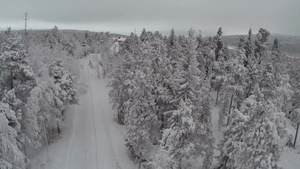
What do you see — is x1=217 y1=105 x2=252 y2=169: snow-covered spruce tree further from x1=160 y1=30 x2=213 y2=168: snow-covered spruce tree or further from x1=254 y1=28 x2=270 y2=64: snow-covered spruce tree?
x1=254 y1=28 x2=270 y2=64: snow-covered spruce tree

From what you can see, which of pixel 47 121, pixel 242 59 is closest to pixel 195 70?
pixel 242 59

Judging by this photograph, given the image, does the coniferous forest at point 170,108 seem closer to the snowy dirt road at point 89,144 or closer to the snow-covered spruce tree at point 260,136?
the snow-covered spruce tree at point 260,136

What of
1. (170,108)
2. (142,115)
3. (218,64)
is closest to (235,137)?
(170,108)

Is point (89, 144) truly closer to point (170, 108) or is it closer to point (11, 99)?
point (11, 99)

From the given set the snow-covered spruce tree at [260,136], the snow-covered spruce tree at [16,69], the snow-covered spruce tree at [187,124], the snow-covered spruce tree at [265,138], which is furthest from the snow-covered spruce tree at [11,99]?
the snow-covered spruce tree at [265,138]

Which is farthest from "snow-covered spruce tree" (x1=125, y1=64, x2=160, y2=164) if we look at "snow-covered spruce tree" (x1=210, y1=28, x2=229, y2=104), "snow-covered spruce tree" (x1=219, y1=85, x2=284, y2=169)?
"snow-covered spruce tree" (x1=210, y1=28, x2=229, y2=104)

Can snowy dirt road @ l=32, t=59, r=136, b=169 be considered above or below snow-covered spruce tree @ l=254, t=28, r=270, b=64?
below

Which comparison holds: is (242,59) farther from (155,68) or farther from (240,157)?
(240,157)
